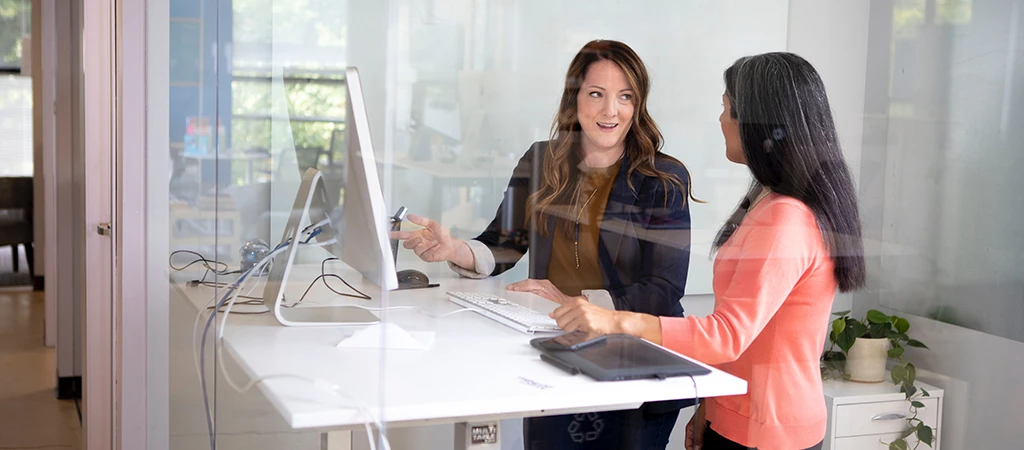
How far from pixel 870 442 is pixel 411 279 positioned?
1.93 ft

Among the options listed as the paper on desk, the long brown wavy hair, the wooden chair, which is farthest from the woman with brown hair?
the wooden chair

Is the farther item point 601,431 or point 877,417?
point 601,431

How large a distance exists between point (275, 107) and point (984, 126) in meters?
0.95

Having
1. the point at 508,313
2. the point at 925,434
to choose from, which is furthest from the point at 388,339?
the point at 925,434

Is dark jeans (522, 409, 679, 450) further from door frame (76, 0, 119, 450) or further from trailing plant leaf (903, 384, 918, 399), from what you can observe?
door frame (76, 0, 119, 450)

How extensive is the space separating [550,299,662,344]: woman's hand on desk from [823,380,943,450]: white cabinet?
0.71 feet

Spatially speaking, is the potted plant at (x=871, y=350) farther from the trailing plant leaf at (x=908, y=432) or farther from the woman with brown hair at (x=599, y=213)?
the woman with brown hair at (x=599, y=213)

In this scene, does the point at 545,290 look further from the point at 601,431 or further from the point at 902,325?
the point at 902,325

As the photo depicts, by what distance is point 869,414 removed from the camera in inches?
42.7

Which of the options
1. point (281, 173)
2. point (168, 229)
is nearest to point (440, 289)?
point (281, 173)

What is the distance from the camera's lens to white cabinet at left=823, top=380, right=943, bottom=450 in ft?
3.51

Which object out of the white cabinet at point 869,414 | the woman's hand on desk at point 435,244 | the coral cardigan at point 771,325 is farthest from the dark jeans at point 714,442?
the woman's hand on desk at point 435,244

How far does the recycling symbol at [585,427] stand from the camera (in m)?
1.23

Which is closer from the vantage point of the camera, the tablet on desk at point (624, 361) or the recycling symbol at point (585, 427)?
the tablet on desk at point (624, 361)
